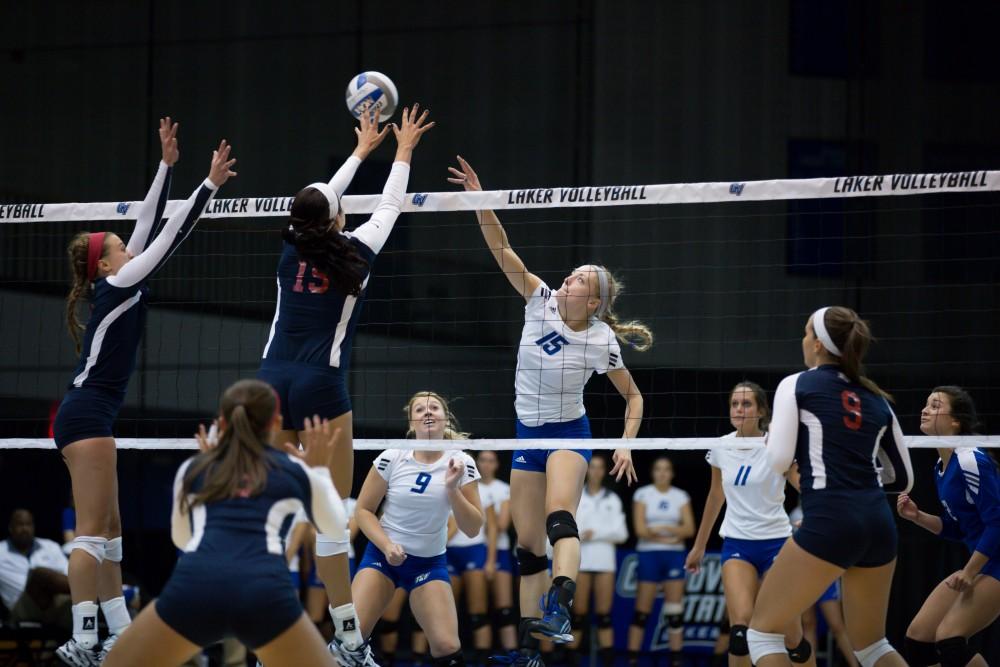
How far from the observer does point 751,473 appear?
8.55 metres

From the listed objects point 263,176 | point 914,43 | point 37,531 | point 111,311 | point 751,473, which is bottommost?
point 37,531

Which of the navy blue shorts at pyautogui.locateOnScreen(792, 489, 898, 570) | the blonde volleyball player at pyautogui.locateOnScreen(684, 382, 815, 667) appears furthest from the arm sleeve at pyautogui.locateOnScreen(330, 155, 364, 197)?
the blonde volleyball player at pyautogui.locateOnScreen(684, 382, 815, 667)

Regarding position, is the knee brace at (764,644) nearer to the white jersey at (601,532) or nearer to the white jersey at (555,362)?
the white jersey at (555,362)

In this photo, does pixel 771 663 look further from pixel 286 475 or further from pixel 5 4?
pixel 5 4

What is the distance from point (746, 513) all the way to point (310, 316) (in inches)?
141

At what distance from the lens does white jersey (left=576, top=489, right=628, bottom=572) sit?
490 inches

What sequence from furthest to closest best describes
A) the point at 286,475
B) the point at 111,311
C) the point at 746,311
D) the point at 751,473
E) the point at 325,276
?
1. the point at 746,311
2. the point at 751,473
3. the point at 111,311
4. the point at 325,276
5. the point at 286,475

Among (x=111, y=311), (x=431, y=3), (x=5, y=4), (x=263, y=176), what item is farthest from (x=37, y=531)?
(x=111, y=311)

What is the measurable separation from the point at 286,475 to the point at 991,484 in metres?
4.46

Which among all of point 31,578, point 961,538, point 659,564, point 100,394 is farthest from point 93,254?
point 659,564

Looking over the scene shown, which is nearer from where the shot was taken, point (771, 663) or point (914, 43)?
point (771, 663)

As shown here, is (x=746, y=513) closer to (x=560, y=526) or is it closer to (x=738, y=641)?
(x=738, y=641)

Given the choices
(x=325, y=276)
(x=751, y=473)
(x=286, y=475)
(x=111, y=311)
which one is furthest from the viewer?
(x=751, y=473)

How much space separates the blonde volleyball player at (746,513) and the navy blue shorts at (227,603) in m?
4.00
